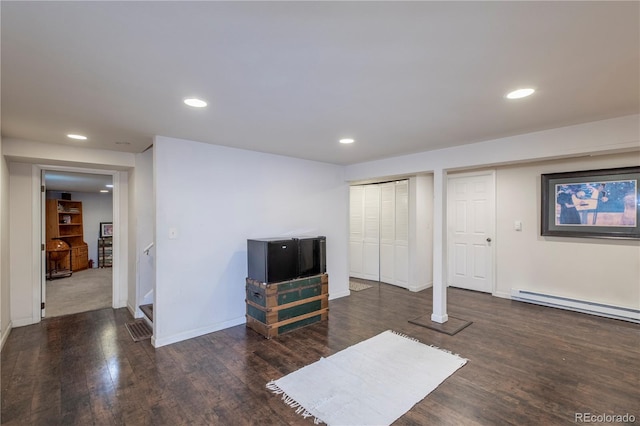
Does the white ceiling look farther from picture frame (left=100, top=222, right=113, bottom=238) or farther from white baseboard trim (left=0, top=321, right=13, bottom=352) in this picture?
picture frame (left=100, top=222, right=113, bottom=238)

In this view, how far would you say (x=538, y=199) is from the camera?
15.2 ft

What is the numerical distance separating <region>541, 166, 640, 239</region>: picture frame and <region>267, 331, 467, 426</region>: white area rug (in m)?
2.92

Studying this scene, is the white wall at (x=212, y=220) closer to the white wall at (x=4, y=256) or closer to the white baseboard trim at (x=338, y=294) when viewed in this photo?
the white baseboard trim at (x=338, y=294)

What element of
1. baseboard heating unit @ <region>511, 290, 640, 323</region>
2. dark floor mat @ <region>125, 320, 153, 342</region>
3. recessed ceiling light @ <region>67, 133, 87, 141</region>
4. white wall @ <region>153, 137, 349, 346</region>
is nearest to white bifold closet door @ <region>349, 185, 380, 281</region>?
white wall @ <region>153, 137, 349, 346</region>

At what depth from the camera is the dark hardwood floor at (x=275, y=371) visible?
215 centimetres

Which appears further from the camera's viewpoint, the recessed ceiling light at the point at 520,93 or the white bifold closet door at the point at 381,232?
the white bifold closet door at the point at 381,232

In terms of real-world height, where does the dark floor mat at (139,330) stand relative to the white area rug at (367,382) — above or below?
above

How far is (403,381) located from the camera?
2.55 meters

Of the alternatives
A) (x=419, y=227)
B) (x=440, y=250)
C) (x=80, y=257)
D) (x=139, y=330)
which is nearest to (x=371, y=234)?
(x=419, y=227)

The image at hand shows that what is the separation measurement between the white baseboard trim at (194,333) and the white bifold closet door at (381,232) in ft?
10.5

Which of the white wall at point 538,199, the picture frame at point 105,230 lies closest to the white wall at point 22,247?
the white wall at point 538,199

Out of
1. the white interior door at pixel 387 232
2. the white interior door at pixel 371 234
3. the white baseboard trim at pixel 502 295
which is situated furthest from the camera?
the white interior door at pixel 371 234

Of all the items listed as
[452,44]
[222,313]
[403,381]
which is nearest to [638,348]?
[403,381]

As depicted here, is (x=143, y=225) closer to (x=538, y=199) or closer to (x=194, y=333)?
(x=194, y=333)
